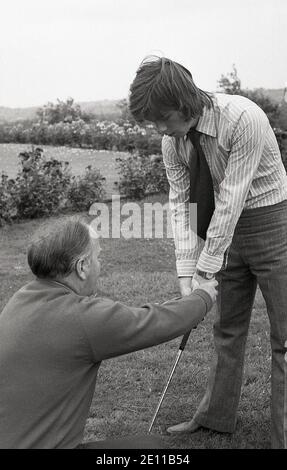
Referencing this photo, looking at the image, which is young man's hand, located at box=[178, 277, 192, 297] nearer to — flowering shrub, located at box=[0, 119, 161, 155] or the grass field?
the grass field

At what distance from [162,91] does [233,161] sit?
1.46 ft

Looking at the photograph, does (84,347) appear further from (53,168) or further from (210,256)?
(53,168)

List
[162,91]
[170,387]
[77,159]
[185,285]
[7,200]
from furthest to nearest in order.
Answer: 1. [77,159]
2. [7,200]
3. [170,387]
4. [185,285]
5. [162,91]

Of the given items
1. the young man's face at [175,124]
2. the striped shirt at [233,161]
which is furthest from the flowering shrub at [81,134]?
the young man's face at [175,124]

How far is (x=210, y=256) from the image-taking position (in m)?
3.16


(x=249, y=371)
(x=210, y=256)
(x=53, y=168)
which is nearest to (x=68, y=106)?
(x=53, y=168)

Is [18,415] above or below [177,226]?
below

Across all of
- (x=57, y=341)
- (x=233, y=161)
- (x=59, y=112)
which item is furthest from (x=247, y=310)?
(x=59, y=112)

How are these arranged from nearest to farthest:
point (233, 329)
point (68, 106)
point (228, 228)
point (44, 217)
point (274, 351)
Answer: point (228, 228) → point (274, 351) → point (233, 329) → point (44, 217) → point (68, 106)

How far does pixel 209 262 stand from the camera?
3168 mm

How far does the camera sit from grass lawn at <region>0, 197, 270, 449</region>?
12.5ft

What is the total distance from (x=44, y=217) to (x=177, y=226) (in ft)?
17.9

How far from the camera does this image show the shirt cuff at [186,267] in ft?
11.1

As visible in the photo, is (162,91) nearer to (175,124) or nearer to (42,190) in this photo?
(175,124)
